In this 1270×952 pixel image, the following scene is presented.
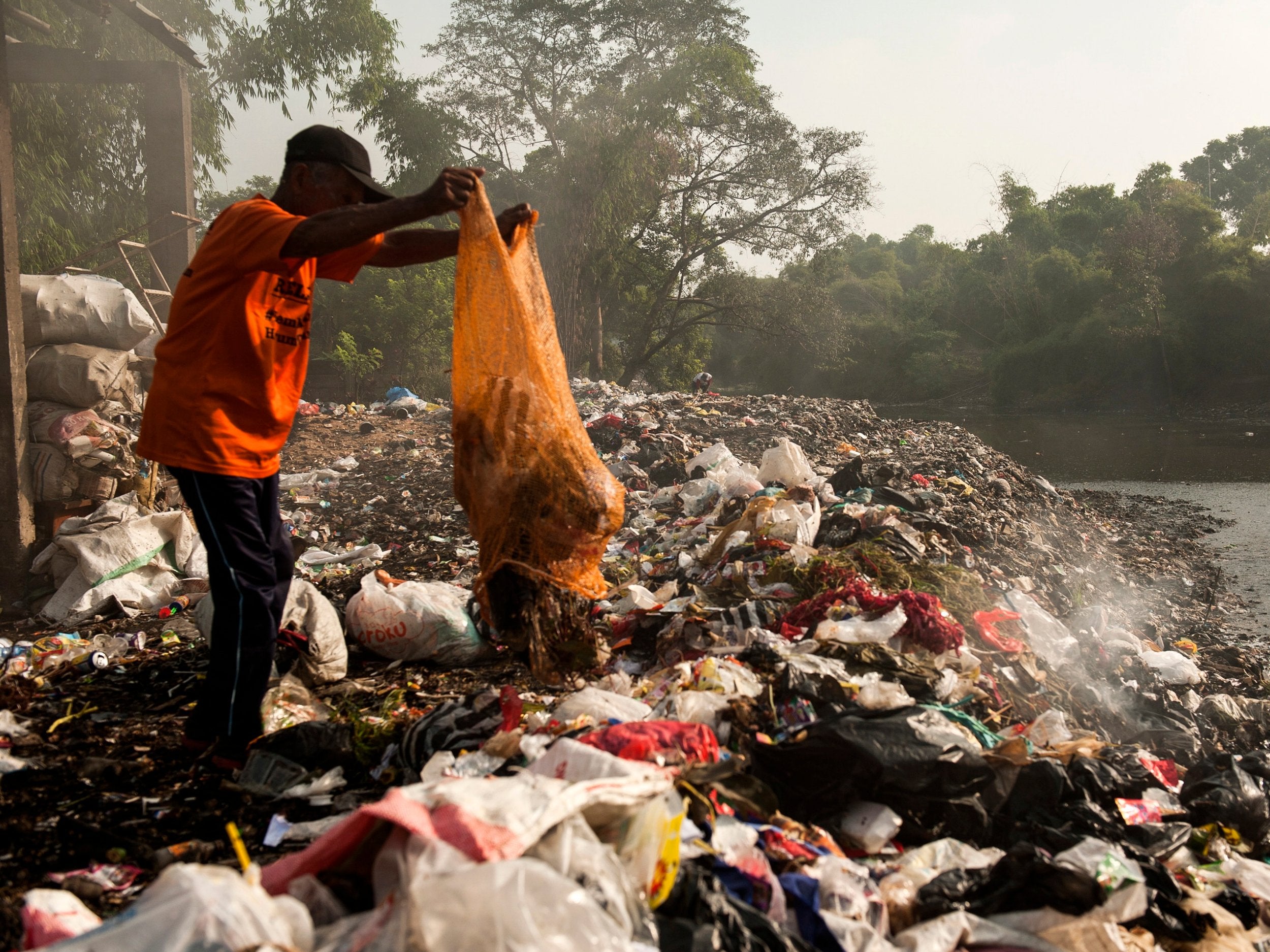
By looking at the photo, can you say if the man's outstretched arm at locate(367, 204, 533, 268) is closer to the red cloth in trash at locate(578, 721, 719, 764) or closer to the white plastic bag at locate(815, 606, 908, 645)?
the red cloth in trash at locate(578, 721, 719, 764)

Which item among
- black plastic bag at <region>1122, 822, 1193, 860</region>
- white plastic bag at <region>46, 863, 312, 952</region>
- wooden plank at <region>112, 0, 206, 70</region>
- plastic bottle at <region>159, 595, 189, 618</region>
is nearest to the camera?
white plastic bag at <region>46, 863, 312, 952</region>

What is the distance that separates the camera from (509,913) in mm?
1020

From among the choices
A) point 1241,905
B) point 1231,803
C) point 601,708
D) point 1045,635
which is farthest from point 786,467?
point 1241,905

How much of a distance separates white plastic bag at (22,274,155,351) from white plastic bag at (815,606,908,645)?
409 centimetres

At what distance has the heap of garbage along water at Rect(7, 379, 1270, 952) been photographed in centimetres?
120

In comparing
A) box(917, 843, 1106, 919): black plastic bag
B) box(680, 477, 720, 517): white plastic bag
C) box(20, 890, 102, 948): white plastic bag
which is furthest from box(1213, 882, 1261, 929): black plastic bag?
box(680, 477, 720, 517): white plastic bag

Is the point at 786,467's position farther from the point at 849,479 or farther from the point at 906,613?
the point at 906,613

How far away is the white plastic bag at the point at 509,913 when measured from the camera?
1006 mm

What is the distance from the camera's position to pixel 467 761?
1993 millimetres

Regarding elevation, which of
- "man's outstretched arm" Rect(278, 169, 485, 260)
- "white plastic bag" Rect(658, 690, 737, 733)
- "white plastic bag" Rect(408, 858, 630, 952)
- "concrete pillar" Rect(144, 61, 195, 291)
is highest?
"concrete pillar" Rect(144, 61, 195, 291)

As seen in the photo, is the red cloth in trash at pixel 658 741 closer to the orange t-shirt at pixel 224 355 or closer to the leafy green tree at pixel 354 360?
the orange t-shirt at pixel 224 355

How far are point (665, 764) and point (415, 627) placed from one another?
57.6 inches

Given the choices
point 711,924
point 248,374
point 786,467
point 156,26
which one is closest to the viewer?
point 711,924

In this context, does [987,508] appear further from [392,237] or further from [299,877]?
[299,877]
